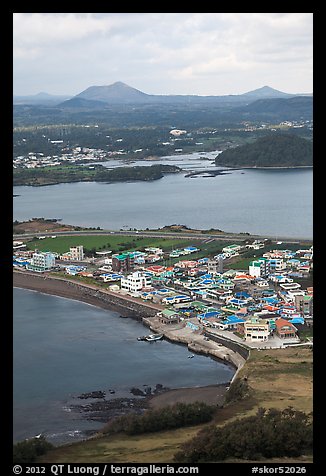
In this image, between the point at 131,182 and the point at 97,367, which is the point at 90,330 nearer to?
the point at 97,367

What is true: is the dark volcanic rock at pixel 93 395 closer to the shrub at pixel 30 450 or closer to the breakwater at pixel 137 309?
the breakwater at pixel 137 309

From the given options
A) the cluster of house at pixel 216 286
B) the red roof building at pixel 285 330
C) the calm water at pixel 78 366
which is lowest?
the calm water at pixel 78 366

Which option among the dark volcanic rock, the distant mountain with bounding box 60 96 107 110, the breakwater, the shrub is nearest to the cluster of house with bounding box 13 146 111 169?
the breakwater

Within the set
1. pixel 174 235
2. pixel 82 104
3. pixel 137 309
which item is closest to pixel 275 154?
pixel 174 235

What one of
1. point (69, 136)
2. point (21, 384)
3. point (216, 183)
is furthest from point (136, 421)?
point (69, 136)

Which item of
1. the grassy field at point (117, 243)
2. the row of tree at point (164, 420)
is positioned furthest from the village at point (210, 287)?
the row of tree at point (164, 420)

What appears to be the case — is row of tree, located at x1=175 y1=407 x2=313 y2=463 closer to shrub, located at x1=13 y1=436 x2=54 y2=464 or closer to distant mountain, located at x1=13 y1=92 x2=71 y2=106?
shrub, located at x1=13 y1=436 x2=54 y2=464
